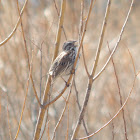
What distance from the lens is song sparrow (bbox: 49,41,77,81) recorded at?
11.8 feet

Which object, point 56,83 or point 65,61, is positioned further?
point 56,83

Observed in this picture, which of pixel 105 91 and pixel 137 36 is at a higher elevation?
pixel 137 36

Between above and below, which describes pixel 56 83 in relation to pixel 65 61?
above

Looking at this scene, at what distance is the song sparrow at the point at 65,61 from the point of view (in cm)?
359

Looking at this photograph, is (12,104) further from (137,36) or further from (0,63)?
(137,36)

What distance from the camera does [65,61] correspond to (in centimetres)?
379

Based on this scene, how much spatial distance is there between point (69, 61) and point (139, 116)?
5.62 m

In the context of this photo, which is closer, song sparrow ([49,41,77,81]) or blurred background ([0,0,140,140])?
song sparrow ([49,41,77,81])

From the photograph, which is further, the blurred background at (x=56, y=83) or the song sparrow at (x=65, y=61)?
the blurred background at (x=56, y=83)

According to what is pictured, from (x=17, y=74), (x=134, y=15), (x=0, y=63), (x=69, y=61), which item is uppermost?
(x=134, y=15)

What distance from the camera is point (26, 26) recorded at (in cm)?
574

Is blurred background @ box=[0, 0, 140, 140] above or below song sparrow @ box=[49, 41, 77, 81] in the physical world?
above

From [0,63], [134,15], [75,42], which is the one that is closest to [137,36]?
[134,15]

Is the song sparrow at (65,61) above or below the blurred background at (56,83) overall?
below
